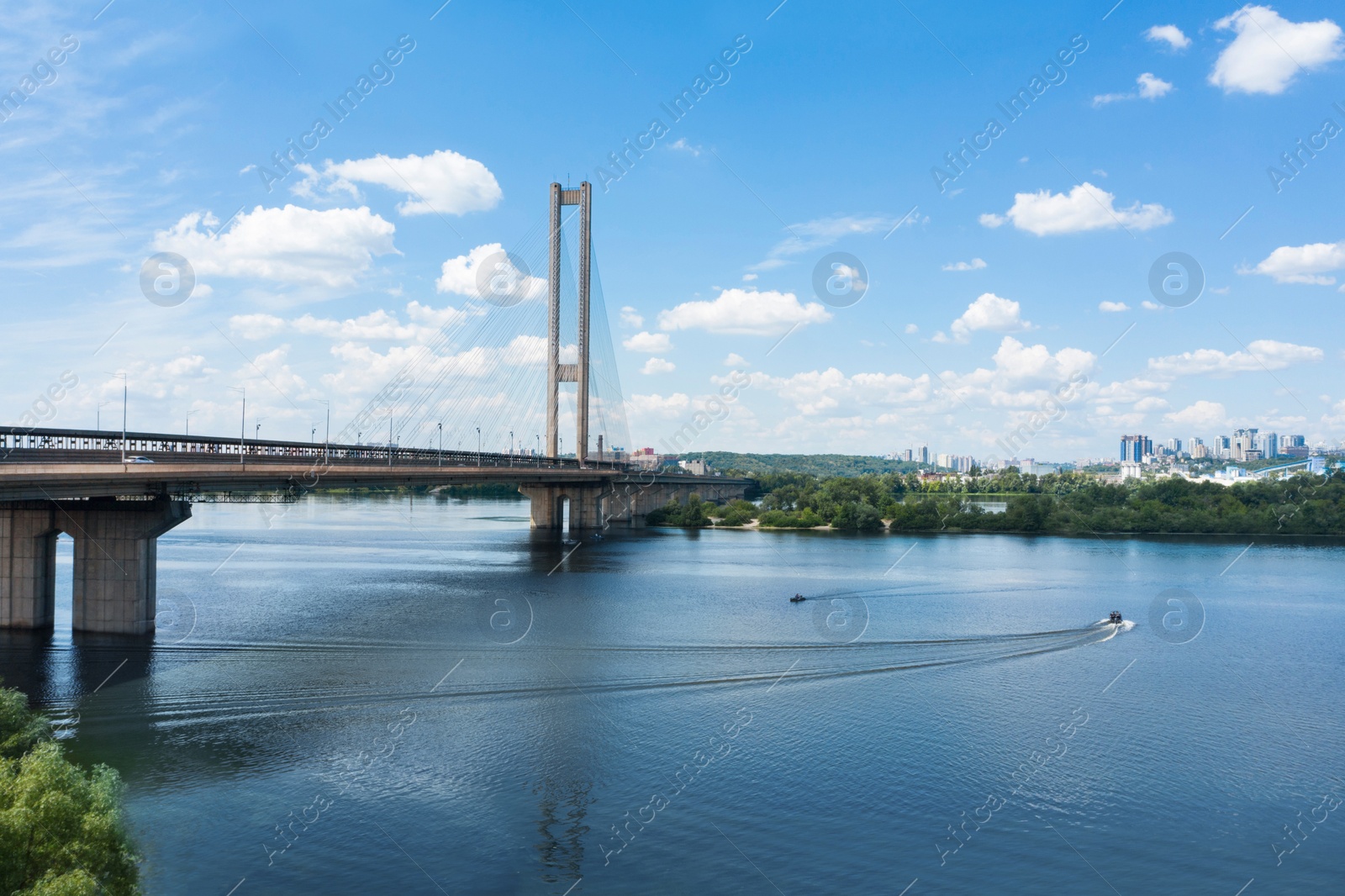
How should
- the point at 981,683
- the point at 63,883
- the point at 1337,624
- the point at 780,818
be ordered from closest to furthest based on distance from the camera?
1. the point at 63,883
2. the point at 780,818
3. the point at 981,683
4. the point at 1337,624

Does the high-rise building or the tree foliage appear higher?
the high-rise building

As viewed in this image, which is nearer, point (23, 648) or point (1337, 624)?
point (23, 648)

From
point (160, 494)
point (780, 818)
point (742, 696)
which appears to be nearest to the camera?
Answer: point (780, 818)

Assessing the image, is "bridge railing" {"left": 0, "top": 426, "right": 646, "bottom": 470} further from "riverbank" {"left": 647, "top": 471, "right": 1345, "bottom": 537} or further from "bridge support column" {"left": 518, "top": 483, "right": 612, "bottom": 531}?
"riverbank" {"left": 647, "top": 471, "right": 1345, "bottom": 537}

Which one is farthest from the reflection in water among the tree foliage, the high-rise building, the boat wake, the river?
the high-rise building

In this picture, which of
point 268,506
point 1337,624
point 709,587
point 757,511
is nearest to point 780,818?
point 709,587

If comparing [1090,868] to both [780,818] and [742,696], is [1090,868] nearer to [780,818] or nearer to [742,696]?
[780,818]

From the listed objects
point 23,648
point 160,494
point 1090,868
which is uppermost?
point 160,494
